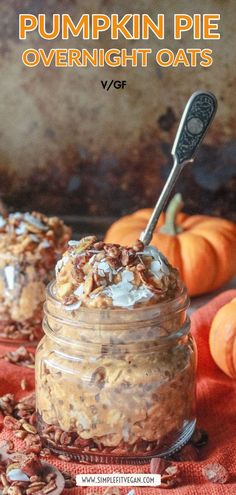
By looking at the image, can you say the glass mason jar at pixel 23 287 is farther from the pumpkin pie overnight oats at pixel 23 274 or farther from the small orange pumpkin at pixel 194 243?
the small orange pumpkin at pixel 194 243

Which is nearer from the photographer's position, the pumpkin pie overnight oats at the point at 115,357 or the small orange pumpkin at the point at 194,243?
the pumpkin pie overnight oats at the point at 115,357

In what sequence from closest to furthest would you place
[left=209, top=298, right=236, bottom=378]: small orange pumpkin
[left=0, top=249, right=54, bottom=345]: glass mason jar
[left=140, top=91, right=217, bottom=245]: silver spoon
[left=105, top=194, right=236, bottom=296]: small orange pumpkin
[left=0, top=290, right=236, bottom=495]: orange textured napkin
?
[left=0, top=290, right=236, bottom=495]: orange textured napkin, [left=140, top=91, right=217, bottom=245]: silver spoon, [left=209, top=298, right=236, bottom=378]: small orange pumpkin, [left=0, top=249, right=54, bottom=345]: glass mason jar, [left=105, top=194, right=236, bottom=296]: small orange pumpkin

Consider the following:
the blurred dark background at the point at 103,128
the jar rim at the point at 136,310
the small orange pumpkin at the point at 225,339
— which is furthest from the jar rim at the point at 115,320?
the blurred dark background at the point at 103,128

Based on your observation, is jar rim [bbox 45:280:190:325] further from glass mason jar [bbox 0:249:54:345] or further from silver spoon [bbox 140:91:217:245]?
glass mason jar [bbox 0:249:54:345]

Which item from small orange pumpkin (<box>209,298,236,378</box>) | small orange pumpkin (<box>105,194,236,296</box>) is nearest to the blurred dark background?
small orange pumpkin (<box>105,194,236,296</box>)

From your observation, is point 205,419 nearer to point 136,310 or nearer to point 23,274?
point 136,310

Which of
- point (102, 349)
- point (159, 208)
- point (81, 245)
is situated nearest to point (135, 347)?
point (102, 349)

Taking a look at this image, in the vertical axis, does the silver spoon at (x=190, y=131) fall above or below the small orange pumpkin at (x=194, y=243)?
above
